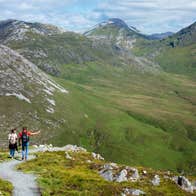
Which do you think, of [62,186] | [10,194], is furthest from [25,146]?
[10,194]

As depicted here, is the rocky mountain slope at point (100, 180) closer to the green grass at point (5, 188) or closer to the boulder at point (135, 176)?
the boulder at point (135, 176)

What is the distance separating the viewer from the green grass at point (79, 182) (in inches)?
1544

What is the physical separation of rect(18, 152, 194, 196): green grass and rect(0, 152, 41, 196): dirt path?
0.83 m

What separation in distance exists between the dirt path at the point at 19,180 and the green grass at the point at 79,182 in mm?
834

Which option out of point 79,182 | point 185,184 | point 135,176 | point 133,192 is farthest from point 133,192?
point 185,184

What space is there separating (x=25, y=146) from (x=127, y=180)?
18.4 meters

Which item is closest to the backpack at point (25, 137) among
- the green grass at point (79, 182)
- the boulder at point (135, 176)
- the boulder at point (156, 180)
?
the green grass at point (79, 182)

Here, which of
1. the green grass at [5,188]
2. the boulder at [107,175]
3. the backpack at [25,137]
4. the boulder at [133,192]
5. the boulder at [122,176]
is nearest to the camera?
the green grass at [5,188]

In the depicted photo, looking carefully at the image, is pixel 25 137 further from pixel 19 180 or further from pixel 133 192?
pixel 133 192

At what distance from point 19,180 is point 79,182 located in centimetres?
674

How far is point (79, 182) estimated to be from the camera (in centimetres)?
4225

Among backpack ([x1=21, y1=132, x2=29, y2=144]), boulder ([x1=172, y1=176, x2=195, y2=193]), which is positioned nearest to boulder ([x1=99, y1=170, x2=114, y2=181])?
boulder ([x1=172, y1=176, x2=195, y2=193])

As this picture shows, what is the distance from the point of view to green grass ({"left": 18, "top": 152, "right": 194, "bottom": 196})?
39.2m

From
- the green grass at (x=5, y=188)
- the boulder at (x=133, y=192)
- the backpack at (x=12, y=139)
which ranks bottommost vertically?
the boulder at (x=133, y=192)
